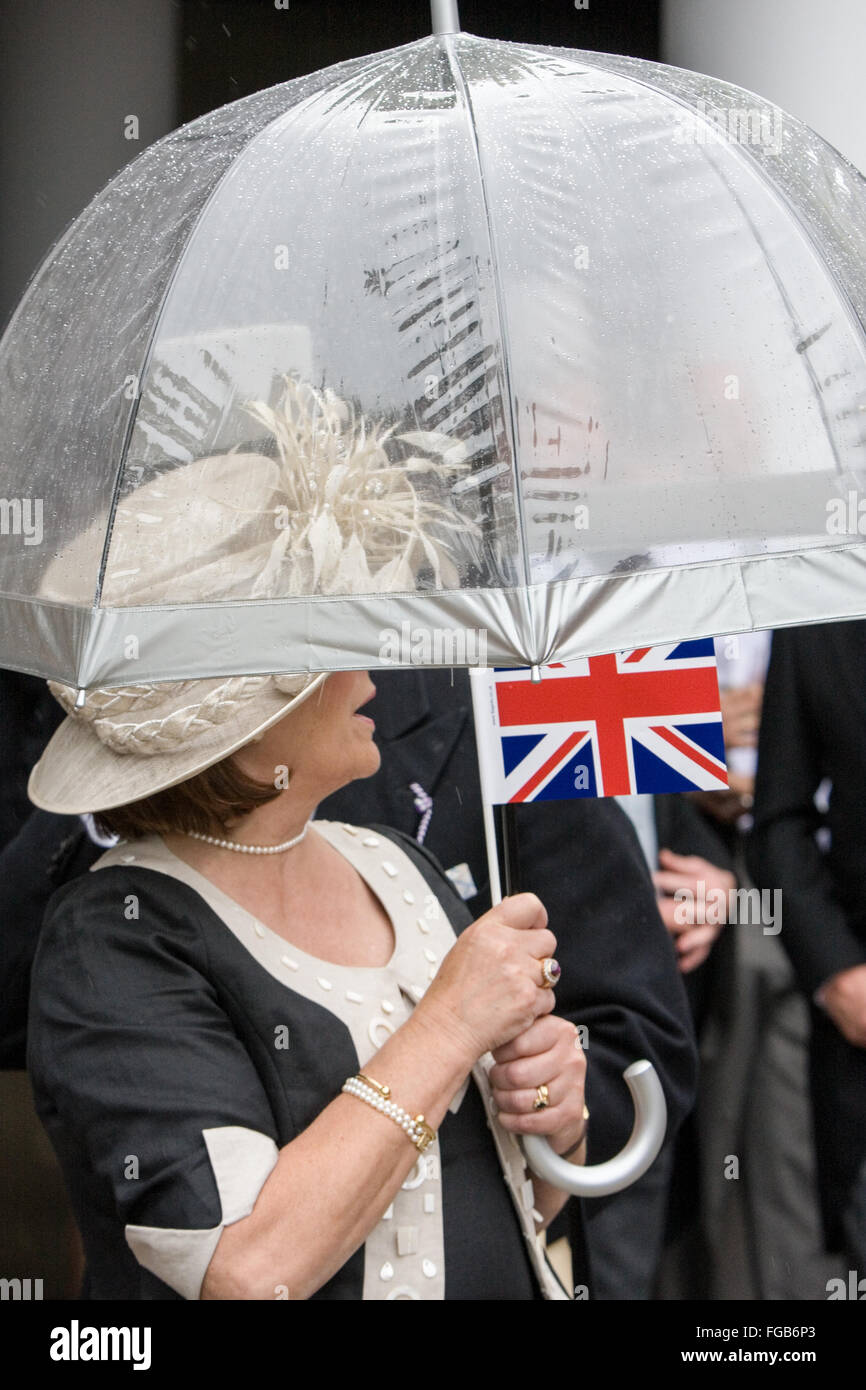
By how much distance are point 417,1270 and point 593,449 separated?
96 centimetres

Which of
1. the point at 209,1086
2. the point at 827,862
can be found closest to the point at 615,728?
Answer: the point at 209,1086

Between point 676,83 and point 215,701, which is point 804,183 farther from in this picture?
point 215,701

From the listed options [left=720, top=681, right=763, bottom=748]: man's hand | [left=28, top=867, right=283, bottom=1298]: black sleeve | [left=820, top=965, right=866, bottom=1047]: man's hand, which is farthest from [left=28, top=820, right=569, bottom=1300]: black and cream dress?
[left=720, top=681, right=763, bottom=748]: man's hand

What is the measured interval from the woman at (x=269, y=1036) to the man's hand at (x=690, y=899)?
3.75ft

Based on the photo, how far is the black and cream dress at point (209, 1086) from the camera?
57.6 inches

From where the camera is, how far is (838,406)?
4.53 ft

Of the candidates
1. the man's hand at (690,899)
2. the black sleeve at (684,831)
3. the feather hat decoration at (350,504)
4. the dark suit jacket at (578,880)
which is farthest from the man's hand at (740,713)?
the feather hat decoration at (350,504)

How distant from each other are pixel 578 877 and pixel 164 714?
3.10 feet

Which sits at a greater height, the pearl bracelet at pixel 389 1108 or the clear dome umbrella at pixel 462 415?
the clear dome umbrella at pixel 462 415

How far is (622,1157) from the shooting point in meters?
1.69

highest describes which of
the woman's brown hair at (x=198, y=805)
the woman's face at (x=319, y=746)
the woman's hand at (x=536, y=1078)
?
the woman's face at (x=319, y=746)

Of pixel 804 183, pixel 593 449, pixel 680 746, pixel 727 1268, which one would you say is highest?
pixel 804 183

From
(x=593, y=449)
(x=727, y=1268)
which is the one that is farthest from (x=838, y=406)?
(x=727, y=1268)

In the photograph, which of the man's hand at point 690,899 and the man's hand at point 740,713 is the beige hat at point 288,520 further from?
the man's hand at point 740,713
